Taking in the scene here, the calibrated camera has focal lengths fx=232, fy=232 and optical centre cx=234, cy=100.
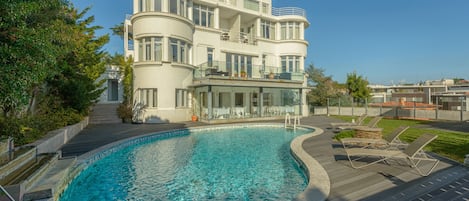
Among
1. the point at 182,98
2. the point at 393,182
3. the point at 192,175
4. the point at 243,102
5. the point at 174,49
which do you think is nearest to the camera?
the point at 393,182

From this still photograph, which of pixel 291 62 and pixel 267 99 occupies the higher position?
pixel 291 62

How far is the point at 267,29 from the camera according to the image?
1057 inches

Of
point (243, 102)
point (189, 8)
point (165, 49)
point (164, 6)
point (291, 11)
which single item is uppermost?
point (291, 11)

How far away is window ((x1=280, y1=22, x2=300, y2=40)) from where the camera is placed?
2705 centimetres

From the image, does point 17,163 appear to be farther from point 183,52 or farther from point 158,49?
point 183,52

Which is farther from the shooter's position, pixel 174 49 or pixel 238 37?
pixel 238 37

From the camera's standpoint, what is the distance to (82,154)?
8.10 m

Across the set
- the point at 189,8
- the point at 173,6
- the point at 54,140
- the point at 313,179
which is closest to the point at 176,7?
the point at 173,6

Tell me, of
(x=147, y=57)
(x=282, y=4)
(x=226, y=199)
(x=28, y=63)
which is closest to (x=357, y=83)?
(x=282, y=4)

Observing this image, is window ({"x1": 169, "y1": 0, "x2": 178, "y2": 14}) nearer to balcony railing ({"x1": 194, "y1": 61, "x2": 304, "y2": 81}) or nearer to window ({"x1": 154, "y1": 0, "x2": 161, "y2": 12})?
window ({"x1": 154, "y1": 0, "x2": 161, "y2": 12})

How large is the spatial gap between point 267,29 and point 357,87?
16244 millimetres

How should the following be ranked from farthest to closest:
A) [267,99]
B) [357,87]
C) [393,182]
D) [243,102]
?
[357,87] < [267,99] < [243,102] < [393,182]

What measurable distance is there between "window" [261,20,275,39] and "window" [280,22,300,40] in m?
1.09

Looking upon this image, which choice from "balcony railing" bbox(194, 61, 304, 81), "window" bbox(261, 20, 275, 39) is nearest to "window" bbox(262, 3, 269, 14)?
"window" bbox(261, 20, 275, 39)
